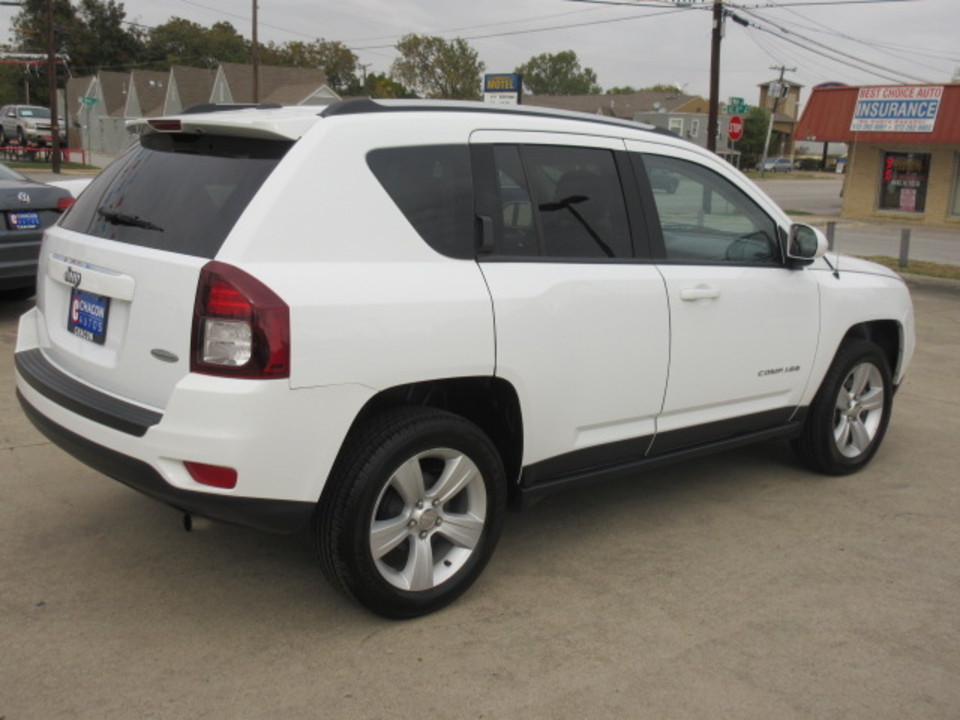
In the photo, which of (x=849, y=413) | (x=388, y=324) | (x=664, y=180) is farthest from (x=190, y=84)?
(x=388, y=324)

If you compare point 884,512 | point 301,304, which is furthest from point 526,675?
point 884,512

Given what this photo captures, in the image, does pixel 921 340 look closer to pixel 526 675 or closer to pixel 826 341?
pixel 826 341

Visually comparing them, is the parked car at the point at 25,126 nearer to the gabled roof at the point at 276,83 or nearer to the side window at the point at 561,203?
the gabled roof at the point at 276,83

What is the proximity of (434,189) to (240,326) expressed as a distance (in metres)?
0.93

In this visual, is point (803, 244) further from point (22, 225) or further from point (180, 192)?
point (22, 225)

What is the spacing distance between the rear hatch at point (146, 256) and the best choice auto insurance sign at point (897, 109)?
25.8 metres

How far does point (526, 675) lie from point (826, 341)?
→ 2662mm

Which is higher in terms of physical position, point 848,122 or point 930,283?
point 848,122

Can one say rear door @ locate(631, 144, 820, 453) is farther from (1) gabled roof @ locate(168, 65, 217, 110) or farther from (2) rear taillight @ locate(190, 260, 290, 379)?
(1) gabled roof @ locate(168, 65, 217, 110)

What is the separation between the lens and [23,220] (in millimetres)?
7742

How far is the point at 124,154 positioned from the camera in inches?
A: 148

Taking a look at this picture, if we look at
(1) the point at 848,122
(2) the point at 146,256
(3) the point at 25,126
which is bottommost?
(2) the point at 146,256

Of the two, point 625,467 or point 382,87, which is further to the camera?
point 382,87

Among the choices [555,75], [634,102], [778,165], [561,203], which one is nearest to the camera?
[561,203]
